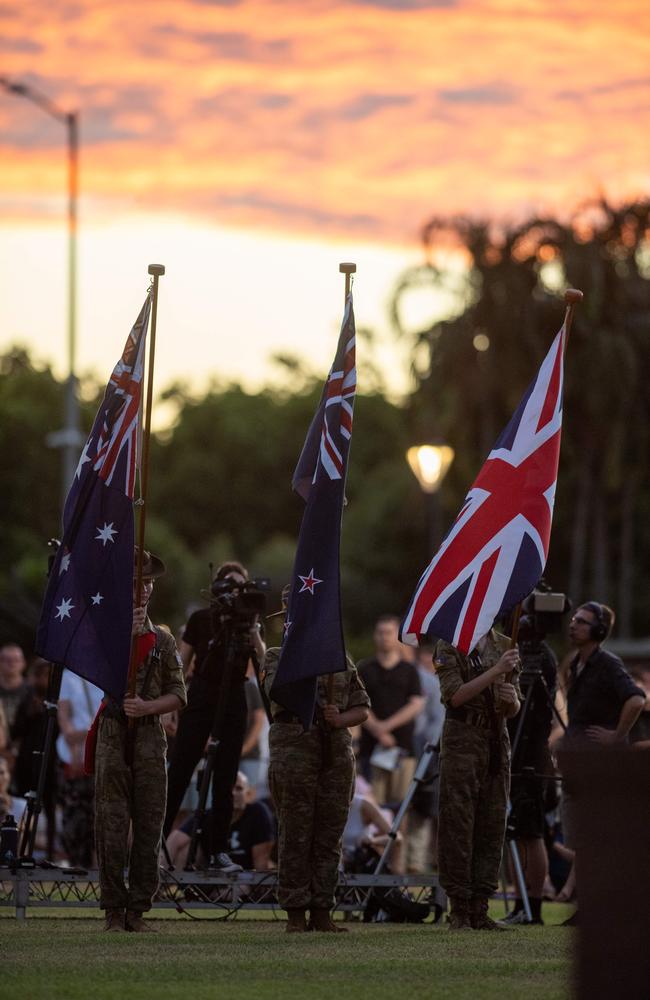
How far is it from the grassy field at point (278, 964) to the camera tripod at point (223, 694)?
4.05 feet

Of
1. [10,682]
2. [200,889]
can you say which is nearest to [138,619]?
[200,889]

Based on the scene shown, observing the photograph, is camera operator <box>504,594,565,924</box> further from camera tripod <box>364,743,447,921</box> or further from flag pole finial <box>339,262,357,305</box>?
flag pole finial <box>339,262,357,305</box>

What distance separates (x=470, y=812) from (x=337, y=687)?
114 cm

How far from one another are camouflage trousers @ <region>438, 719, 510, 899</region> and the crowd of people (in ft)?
0.04

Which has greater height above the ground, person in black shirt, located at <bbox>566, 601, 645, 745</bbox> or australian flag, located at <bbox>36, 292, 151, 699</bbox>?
australian flag, located at <bbox>36, 292, 151, 699</bbox>

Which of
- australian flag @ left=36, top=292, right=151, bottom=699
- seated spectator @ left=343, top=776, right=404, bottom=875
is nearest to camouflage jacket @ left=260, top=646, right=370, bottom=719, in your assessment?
australian flag @ left=36, top=292, right=151, bottom=699

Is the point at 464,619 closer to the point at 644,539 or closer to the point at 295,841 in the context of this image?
the point at 295,841

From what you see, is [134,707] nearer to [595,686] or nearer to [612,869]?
[595,686]

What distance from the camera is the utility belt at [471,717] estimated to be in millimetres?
11547

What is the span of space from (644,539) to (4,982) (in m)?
44.7

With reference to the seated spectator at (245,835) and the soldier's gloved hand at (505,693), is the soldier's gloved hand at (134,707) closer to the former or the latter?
the soldier's gloved hand at (505,693)

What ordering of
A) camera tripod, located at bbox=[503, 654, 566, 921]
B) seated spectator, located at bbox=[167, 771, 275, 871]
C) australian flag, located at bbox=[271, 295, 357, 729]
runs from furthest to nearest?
seated spectator, located at bbox=[167, 771, 275, 871] → camera tripod, located at bbox=[503, 654, 566, 921] → australian flag, located at bbox=[271, 295, 357, 729]

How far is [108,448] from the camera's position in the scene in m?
11.6

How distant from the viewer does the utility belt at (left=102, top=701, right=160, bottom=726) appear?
11086 millimetres
